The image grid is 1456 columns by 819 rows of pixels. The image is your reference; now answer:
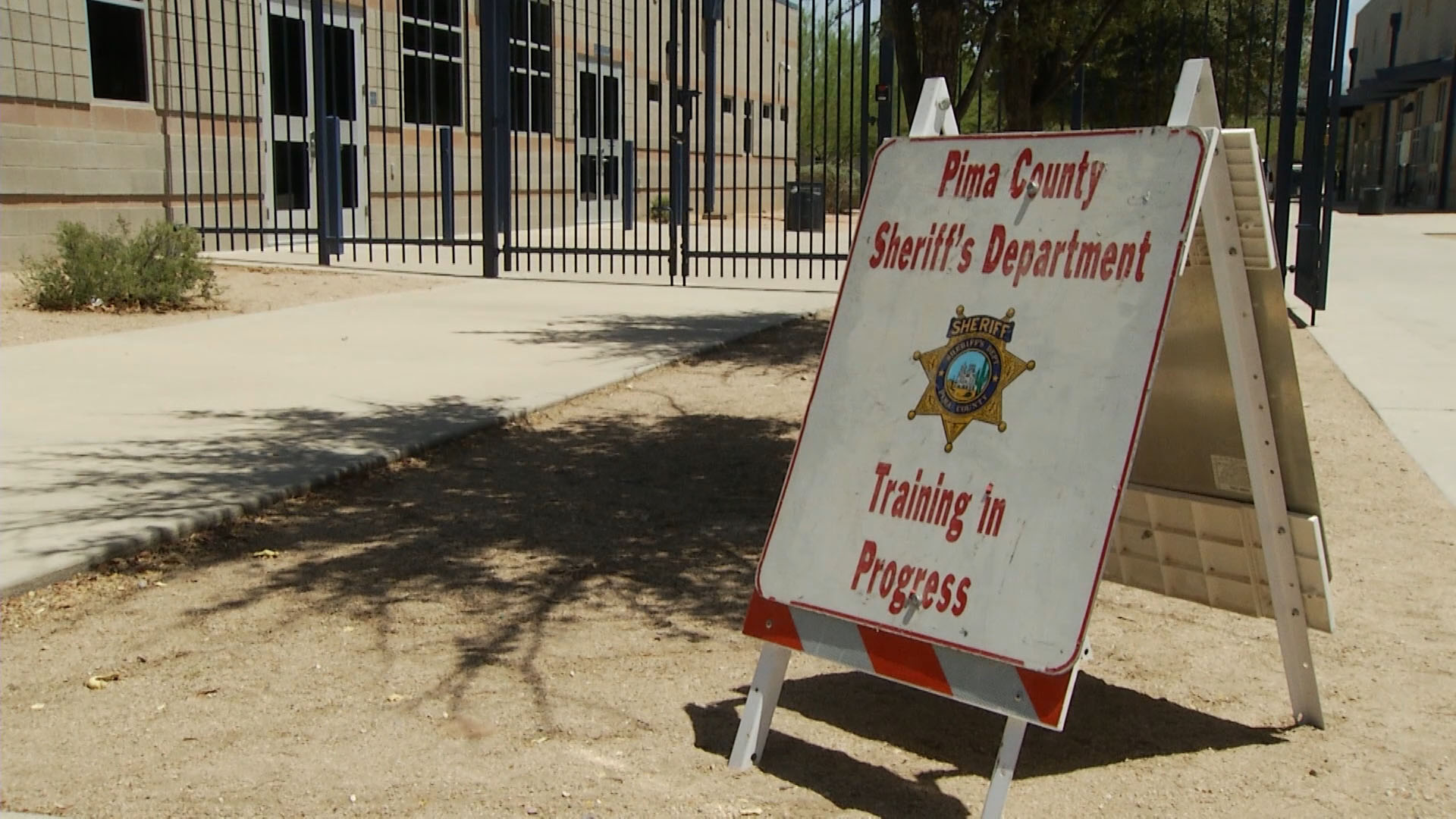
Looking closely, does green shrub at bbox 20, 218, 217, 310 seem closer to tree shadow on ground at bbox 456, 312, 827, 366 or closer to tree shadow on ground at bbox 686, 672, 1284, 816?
tree shadow on ground at bbox 456, 312, 827, 366

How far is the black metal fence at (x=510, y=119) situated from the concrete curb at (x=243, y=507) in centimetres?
355

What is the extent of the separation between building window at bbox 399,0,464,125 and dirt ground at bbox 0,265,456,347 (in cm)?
592

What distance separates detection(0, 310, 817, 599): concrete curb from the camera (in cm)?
502

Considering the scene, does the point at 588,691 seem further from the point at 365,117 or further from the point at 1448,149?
the point at 1448,149

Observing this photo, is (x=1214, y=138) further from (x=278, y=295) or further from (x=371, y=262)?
(x=371, y=262)

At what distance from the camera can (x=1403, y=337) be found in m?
11.9

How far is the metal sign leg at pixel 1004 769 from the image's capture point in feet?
10.3

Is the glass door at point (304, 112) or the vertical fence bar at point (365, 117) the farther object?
the vertical fence bar at point (365, 117)

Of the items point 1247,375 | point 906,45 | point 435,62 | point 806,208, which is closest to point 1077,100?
point 906,45

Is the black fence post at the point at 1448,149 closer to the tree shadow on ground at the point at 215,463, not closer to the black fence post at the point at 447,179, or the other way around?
the black fence post at the point at 447,179

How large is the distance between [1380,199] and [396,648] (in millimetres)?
38495

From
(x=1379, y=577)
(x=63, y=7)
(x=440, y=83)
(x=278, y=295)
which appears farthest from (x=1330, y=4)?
(x=440, y=83)

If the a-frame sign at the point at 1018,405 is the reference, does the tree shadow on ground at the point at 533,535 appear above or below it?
below

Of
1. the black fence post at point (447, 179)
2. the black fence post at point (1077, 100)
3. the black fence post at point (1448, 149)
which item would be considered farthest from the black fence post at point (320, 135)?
the black fence post at point (1448, 149)
